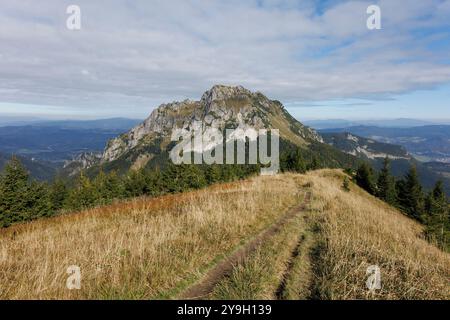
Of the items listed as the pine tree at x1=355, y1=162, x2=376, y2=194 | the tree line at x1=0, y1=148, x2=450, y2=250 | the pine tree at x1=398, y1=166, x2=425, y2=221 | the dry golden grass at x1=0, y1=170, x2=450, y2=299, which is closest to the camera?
the dry golden grass at x1=0, y1=170, x2=450, y2=299

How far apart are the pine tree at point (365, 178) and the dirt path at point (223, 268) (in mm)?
71328

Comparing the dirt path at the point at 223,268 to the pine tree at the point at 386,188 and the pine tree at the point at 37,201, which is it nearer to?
the pine tree at the point at 37,201

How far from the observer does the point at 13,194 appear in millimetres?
44125

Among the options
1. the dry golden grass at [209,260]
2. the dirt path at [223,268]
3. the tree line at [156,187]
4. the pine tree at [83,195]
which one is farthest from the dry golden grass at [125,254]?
the pine tree at [83,195]

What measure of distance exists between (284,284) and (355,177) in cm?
7811

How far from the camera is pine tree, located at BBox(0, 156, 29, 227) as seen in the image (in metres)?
42.6

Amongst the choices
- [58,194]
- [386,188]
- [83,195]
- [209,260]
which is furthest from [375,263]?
[386,188]

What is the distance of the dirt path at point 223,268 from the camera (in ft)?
19.6

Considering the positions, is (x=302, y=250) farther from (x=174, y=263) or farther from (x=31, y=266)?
(x=31, y=266)


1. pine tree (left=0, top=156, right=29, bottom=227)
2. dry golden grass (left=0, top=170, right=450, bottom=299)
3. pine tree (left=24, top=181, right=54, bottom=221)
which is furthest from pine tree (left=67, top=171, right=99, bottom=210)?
dry golden grass (left=0, top=170, right=450, bottom=299)

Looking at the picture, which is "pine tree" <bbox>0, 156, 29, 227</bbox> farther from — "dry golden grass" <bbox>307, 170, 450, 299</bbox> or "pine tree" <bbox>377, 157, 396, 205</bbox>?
"pine tree" <bbox>377, 157, 396, 205</bbox>

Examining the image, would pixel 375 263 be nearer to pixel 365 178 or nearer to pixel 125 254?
pixel 125 254

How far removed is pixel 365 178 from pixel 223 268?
7685 cm

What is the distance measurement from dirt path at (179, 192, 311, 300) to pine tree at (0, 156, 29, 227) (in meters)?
44.7
